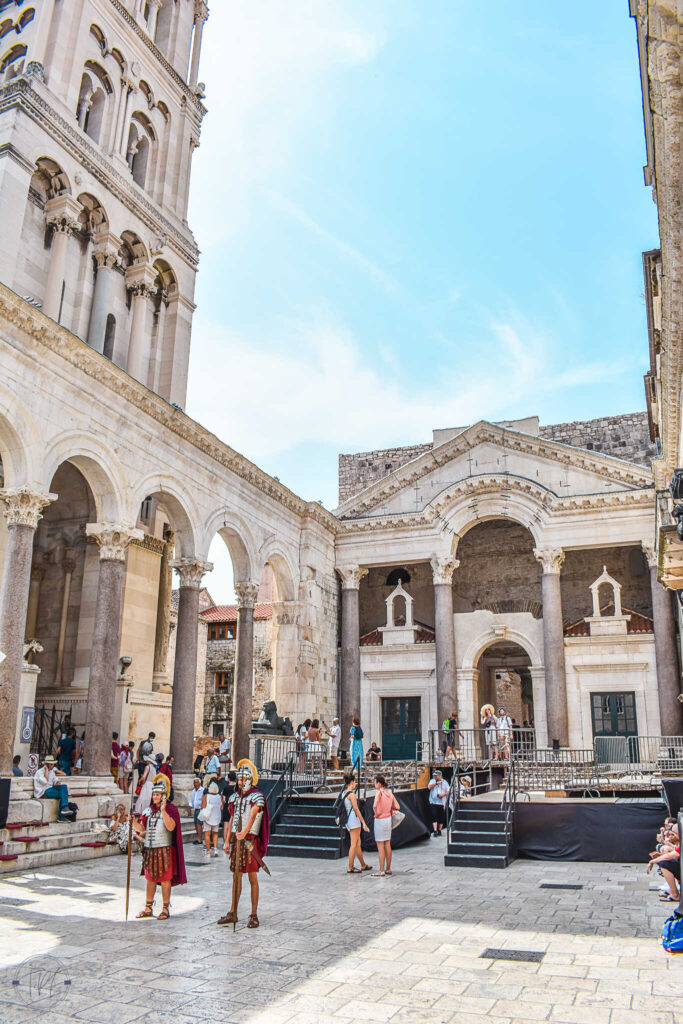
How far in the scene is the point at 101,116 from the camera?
2162cm

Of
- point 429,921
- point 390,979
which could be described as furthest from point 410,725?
point 390,979

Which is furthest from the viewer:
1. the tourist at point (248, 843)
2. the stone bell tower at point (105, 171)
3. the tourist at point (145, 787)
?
the stone bell tower at point (105, 171)

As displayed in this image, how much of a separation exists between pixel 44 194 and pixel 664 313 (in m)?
15.1

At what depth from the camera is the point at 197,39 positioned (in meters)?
26.7

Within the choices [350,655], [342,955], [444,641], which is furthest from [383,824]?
[350,655]

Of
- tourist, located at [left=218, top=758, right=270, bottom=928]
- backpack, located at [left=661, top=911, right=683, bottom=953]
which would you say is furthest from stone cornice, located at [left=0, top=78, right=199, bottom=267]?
backpack, located at [left=661, top=911, right=683, bottom=953]

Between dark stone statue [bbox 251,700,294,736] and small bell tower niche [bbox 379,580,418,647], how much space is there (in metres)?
6.80

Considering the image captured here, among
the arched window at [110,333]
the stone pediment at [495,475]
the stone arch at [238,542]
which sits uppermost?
the arched window at [110,333]

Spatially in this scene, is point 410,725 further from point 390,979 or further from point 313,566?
point 390,979

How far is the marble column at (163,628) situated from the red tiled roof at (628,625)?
12.2 meters

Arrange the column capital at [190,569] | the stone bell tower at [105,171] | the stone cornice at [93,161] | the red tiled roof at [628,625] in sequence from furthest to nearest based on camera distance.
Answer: the red tiled roof at [628,625] < the column capital at [190,569] < the stone bell tower at [105,171] < the stone cornice at [93,161]

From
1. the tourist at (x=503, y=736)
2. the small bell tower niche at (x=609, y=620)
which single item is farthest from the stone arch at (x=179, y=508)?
the small bell tower niche at (x=609, y=620)

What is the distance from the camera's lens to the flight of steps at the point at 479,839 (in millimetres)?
13259

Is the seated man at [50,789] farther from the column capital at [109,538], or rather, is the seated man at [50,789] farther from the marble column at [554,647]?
the marble column at [554,647]
